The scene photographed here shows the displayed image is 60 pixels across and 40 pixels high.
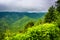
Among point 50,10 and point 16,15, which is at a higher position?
point 50,10

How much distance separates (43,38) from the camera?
3272 cm

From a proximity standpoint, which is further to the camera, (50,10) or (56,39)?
(50,10)

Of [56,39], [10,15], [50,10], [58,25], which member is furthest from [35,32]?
[10,15]

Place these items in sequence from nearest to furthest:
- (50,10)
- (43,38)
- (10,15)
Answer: (43,38) → (50,10) → (10,15)

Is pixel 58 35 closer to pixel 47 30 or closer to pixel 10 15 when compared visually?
pixel 47 30

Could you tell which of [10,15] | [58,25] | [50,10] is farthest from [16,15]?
[58,25]

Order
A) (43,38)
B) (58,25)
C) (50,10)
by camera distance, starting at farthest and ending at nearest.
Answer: (50,10), (58,25), (43,38)

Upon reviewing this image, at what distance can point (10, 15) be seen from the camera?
19688 cm

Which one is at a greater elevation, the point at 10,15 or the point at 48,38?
the point at 48,38

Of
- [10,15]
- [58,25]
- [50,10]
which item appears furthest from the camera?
[10,15]

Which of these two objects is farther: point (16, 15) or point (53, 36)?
point (16, 15)

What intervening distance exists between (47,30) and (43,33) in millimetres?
1171

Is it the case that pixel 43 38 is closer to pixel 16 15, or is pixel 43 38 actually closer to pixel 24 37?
pixel 24 37

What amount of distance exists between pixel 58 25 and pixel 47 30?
3687 millimetres
